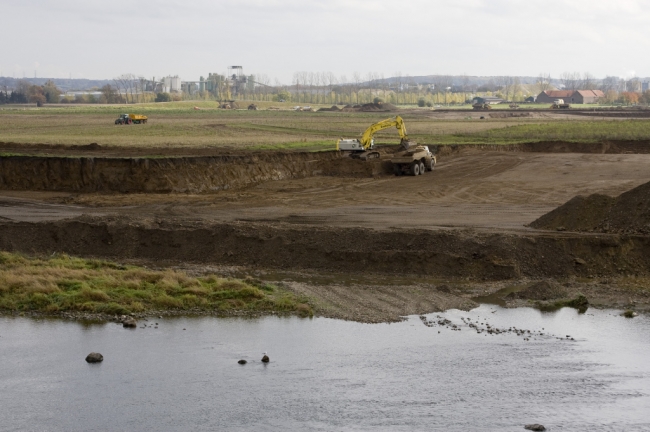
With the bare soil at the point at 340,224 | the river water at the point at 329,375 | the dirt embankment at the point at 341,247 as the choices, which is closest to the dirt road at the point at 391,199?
the bare soil at the point at 340,224

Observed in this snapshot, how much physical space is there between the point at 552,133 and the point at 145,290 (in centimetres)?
5682

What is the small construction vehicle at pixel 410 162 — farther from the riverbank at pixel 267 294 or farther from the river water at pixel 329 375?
the river water at pixel 329 375

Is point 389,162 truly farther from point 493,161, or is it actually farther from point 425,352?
point 425,352

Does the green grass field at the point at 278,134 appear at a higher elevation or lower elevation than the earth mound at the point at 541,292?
higher

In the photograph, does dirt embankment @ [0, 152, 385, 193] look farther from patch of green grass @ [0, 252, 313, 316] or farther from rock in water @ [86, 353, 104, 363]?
rock in water @ [86, 353, 104, 363]

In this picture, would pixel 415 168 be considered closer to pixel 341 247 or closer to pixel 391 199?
pixel 391 199

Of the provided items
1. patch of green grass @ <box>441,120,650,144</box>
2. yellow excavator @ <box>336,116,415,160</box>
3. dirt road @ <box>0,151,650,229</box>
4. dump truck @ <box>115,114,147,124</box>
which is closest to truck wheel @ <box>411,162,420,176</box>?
dirt road @ <box>0,151,650,229</box>

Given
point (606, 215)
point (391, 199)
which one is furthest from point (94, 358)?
point (391, 199)

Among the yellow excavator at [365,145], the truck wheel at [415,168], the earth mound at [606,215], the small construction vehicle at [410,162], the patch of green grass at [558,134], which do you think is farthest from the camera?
the patch of green grass at [558,134]

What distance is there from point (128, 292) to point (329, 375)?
8258 mm

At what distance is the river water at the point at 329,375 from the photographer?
15.4m

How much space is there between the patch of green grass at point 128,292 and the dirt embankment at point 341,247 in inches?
140

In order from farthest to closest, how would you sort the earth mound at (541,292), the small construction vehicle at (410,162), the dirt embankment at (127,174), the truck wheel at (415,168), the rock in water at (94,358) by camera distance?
1. the truck wheel at (415,168)
2. the small construction vehicle at (410,162)
3. the dirt embankment at (127,174)
4. the earth mound at (541,292)
5. the rock in water at (94,358)

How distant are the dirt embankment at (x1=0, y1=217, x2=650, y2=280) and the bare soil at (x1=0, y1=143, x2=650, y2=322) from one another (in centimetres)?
5
